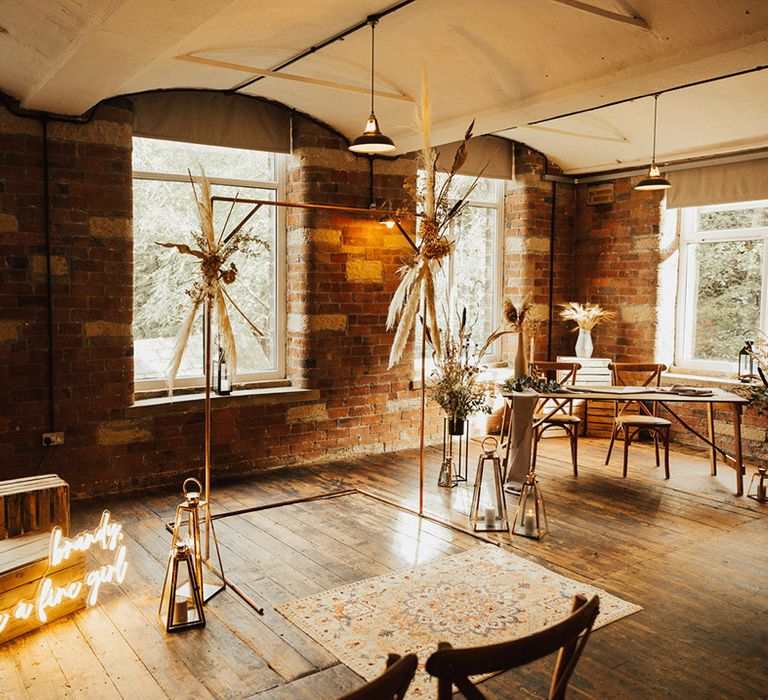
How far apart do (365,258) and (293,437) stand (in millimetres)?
1615

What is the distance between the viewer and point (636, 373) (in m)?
6.71

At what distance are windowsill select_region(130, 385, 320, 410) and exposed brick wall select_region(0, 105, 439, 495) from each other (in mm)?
18

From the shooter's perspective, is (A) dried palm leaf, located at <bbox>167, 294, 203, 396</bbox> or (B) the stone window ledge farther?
(B) the stone window ledge

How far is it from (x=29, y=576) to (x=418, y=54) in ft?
11.4

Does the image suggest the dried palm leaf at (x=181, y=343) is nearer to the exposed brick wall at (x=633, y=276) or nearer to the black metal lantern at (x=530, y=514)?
the black metal lantern at (x=530, y=514)

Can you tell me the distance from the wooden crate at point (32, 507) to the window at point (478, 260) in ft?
13.3

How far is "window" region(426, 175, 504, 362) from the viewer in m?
6.92

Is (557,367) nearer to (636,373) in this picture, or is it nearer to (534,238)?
(636,373)

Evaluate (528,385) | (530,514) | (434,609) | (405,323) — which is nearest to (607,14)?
(405,323)

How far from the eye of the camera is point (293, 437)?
580cm

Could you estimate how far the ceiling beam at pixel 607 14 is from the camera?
11.4 feet

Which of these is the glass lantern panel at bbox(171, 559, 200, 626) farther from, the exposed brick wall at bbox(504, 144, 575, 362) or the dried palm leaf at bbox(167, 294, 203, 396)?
the exposed brick wall at bbox(504, 144, 575, 362)

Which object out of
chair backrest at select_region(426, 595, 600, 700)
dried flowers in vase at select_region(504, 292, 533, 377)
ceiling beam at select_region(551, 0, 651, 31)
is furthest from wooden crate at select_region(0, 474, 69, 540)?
ceiling beam at select_region(551, 0, 651, 31)

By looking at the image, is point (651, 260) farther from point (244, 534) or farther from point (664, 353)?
point (244, 534)
